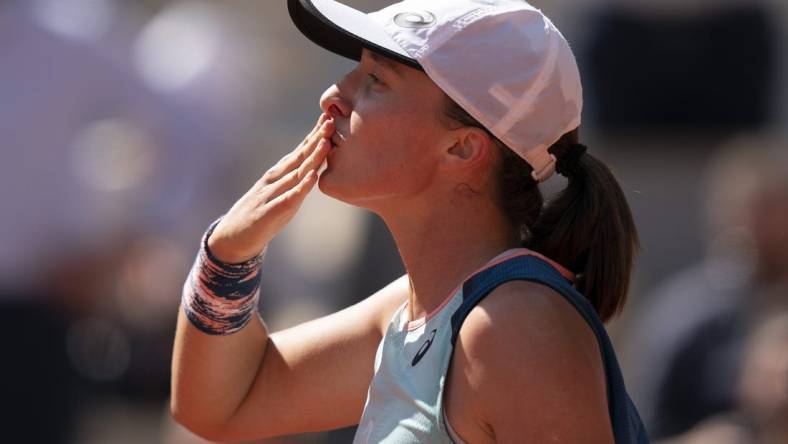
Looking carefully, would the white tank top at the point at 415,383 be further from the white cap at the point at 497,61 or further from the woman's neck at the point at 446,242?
the white cap at the point at 497,61

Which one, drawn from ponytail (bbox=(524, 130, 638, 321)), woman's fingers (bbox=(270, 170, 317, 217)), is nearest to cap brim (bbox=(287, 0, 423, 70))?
woman's fingers (bbox=(270, 170, 317, 217))

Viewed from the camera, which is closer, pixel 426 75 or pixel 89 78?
pixel 426 75

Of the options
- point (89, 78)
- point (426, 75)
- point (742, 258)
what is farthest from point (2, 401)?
point (426, 75)

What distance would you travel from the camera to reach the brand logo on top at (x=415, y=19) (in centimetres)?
283

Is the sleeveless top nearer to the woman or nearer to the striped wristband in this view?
the woman

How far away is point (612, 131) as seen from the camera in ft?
22.2

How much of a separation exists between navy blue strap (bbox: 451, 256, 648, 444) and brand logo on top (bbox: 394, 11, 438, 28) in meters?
0.46

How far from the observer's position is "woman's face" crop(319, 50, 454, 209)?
286cm

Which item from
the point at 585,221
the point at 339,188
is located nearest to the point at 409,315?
the point at 339,188

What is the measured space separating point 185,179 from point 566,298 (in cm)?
417

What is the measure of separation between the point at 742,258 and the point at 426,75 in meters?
2.65

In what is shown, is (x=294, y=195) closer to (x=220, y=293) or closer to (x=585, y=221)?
(x=220, y=293)

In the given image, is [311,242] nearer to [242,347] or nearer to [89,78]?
[89,78]

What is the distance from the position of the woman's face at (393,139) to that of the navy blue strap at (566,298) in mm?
253
